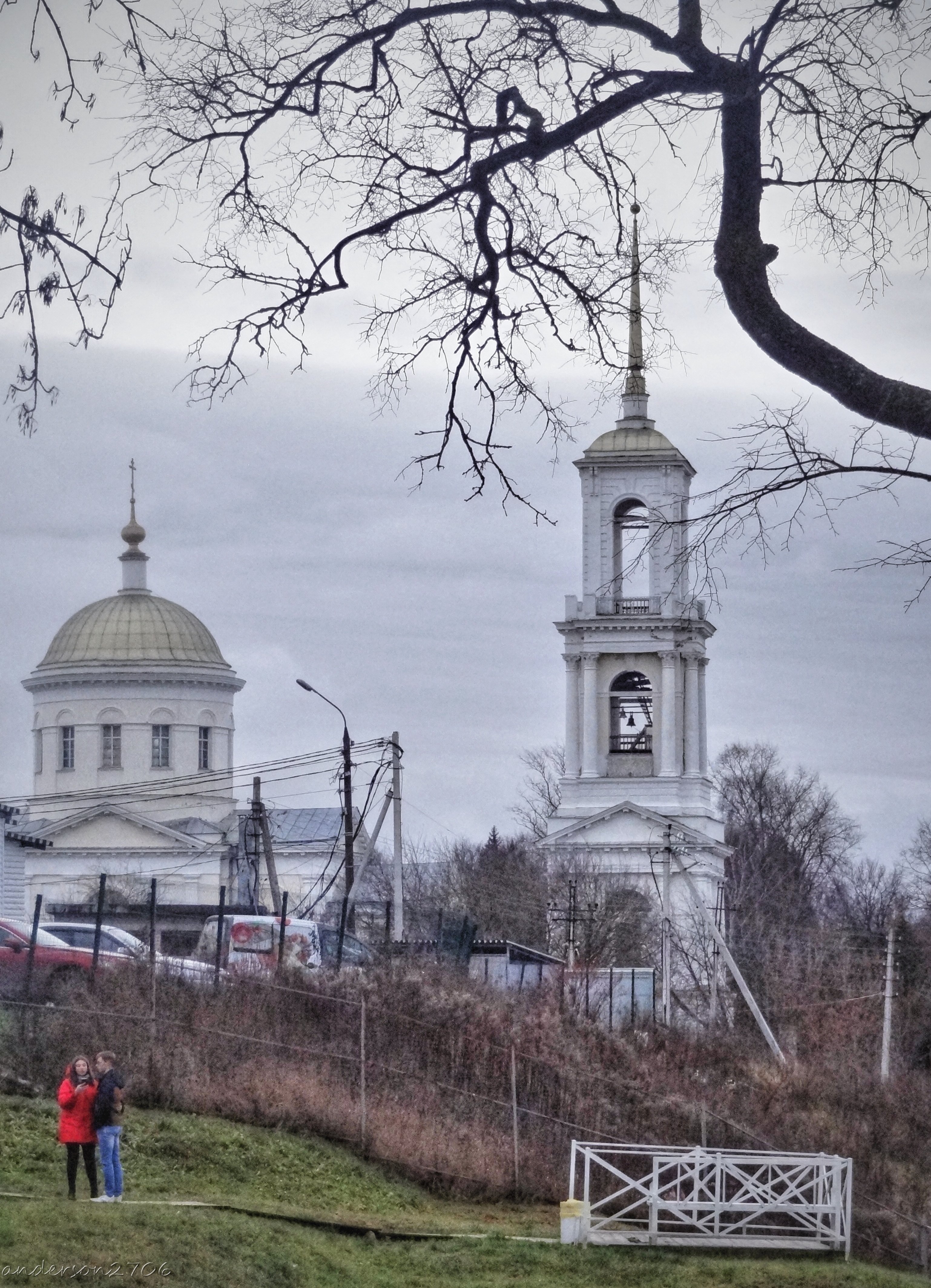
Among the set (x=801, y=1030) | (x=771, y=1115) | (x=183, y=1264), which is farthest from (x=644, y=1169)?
(x=801, y=1030)

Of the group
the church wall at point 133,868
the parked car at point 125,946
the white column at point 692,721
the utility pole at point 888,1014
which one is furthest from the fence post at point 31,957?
the church wall at point 133,868

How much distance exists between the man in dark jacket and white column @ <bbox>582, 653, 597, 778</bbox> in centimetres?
4952

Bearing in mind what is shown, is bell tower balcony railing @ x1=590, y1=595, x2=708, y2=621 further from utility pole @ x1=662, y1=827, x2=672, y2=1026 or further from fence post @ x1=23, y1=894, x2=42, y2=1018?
fence post @ x1=23, y1=894, x2=42, y2=1018

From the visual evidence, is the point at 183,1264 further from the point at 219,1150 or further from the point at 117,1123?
the point at 219,1150

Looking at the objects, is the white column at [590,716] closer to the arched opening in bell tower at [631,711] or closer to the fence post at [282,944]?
the arched opening in bell tower at [631,711]

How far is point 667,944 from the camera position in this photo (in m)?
40.2

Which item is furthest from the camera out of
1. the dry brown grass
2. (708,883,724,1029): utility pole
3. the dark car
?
(708,883,724,1029): utility pole

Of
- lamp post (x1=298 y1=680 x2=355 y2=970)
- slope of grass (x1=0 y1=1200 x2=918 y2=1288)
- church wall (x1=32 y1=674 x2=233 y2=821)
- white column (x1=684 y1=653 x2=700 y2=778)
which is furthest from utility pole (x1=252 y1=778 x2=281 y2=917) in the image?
church wall (x1=32 y1=674 x2=233 y2=821)

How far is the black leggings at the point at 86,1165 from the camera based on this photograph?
1670 cm

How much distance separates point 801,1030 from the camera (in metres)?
44.6

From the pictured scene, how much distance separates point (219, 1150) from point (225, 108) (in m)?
15.3

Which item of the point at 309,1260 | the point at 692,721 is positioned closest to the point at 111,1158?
the point at 309,1260

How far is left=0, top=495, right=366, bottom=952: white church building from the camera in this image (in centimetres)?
7800

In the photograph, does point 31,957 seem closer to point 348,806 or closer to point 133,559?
point 348,806
